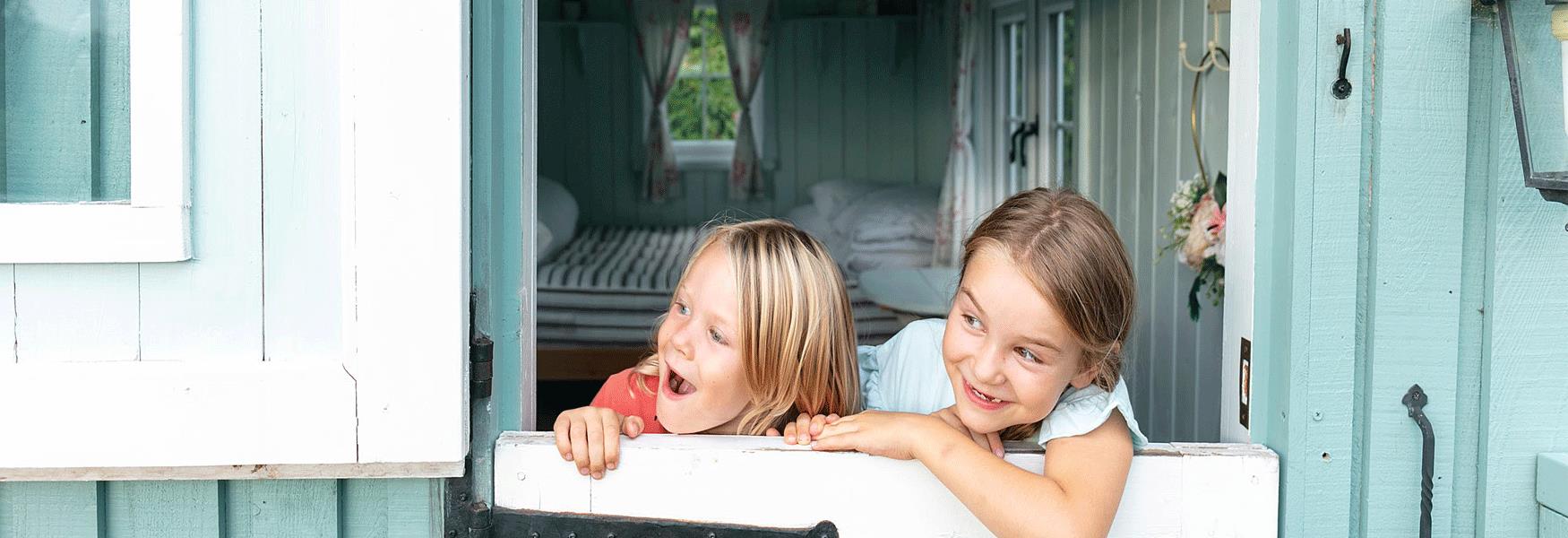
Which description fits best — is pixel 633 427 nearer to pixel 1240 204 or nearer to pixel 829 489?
pixel 829 489

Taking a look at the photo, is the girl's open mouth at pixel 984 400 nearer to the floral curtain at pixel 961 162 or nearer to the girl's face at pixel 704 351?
the girl's face at pixel 704 351

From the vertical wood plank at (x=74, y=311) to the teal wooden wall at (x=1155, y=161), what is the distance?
6.20 ft

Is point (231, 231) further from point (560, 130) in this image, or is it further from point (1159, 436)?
point (560, 130)

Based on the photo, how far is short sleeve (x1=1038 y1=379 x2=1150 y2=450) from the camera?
58.0 inches

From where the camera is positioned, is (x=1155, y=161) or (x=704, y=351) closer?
(x=704, y=351)

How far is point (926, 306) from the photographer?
4.06 m

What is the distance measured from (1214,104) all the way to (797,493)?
1578 millimetres

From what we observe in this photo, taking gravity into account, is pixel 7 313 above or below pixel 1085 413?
above

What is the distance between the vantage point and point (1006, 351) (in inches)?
57.0

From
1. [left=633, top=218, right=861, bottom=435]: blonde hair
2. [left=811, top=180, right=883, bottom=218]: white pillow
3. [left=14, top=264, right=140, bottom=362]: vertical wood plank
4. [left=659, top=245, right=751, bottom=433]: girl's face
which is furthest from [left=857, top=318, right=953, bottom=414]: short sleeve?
[left=811, top=180, right=883, bottom=218]: white pillow

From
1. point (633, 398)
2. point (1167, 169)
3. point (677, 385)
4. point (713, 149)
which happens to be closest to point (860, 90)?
point (713, 149)

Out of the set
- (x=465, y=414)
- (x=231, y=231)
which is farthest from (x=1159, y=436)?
(x=231, y=231)

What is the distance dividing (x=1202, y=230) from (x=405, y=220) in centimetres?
151

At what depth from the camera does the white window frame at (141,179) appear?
1.32 metres
